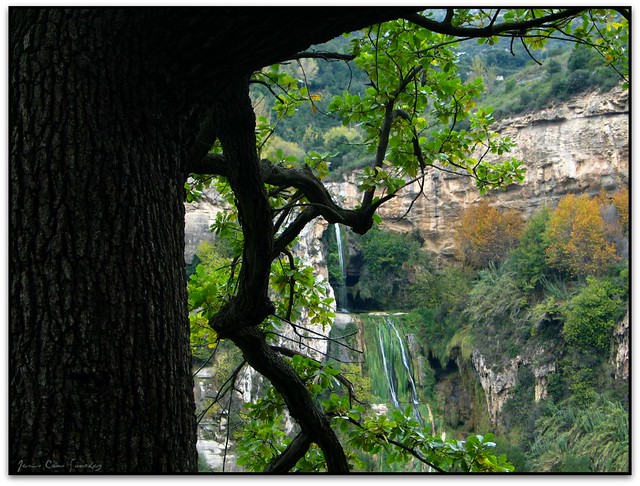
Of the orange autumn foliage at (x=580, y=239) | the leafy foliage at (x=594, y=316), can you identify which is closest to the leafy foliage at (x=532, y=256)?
the orange autumn foliage at (x=580, y=239)

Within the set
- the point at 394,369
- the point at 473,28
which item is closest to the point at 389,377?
the point at 394,369

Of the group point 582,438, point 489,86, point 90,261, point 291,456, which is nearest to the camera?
point 90,261

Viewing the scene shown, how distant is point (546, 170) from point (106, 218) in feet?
48.2

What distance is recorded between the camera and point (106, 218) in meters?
0.82

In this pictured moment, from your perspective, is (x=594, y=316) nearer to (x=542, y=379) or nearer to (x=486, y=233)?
(x=542, y=379)

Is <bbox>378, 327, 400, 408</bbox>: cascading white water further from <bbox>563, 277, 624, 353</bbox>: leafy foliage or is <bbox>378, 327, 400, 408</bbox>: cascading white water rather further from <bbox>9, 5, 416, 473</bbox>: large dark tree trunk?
<bbox>9, 5, 416, 473</bbox>: large dark tree trunk

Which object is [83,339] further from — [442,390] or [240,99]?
[442,390]

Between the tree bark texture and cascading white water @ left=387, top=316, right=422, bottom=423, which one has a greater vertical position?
the tree bark texture

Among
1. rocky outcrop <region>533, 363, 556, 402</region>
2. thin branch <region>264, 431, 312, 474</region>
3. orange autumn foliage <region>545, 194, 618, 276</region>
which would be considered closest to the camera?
thin branch <region>264, 431, 312, 474</region>

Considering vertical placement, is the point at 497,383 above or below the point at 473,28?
below

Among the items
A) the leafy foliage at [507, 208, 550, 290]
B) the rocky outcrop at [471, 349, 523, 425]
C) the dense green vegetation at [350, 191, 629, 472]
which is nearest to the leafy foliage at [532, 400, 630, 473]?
the dense green vegetation at [350, 191, 629, 472]

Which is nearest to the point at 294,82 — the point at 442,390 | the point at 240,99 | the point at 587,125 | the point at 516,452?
the point at 240,99

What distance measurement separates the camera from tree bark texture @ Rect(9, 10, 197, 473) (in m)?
0.78

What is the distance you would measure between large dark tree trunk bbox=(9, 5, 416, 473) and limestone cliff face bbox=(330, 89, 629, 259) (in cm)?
1334
